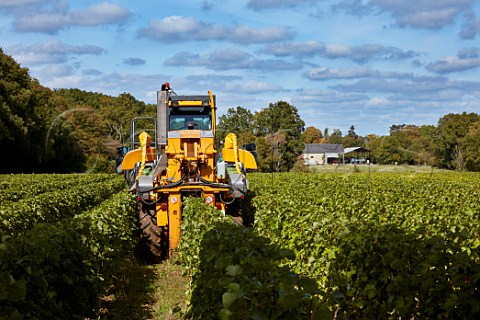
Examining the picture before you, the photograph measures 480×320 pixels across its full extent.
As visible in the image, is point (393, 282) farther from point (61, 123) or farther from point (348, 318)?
point (61, 123)

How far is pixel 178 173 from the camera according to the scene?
1379 centimetres

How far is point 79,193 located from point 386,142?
9977cm

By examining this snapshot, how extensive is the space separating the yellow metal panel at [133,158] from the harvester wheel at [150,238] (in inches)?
94.9

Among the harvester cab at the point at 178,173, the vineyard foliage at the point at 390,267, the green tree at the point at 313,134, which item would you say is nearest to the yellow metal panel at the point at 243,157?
the harvester cab at the point at 178,173

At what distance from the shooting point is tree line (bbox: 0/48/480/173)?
55844 mm

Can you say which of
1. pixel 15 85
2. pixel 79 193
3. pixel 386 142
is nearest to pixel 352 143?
pixel 386 142

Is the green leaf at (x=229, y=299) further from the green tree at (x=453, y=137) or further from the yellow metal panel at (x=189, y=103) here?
the green tree at (x=453, y=137)

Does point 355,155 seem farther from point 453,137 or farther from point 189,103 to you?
point 189,103

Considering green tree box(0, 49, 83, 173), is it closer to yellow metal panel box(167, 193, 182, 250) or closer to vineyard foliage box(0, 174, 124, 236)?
vineyard foliage box(0, 174, 124, 236)

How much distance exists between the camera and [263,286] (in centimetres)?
399

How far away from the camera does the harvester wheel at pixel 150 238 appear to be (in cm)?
1341

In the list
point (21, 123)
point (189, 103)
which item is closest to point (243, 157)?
point (189, 103)

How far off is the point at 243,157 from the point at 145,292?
6426 millimetres

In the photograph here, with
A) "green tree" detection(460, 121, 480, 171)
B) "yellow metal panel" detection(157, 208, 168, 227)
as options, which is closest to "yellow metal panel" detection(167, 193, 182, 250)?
"yellow metal panel" detection(157, 208, 168, 227)
